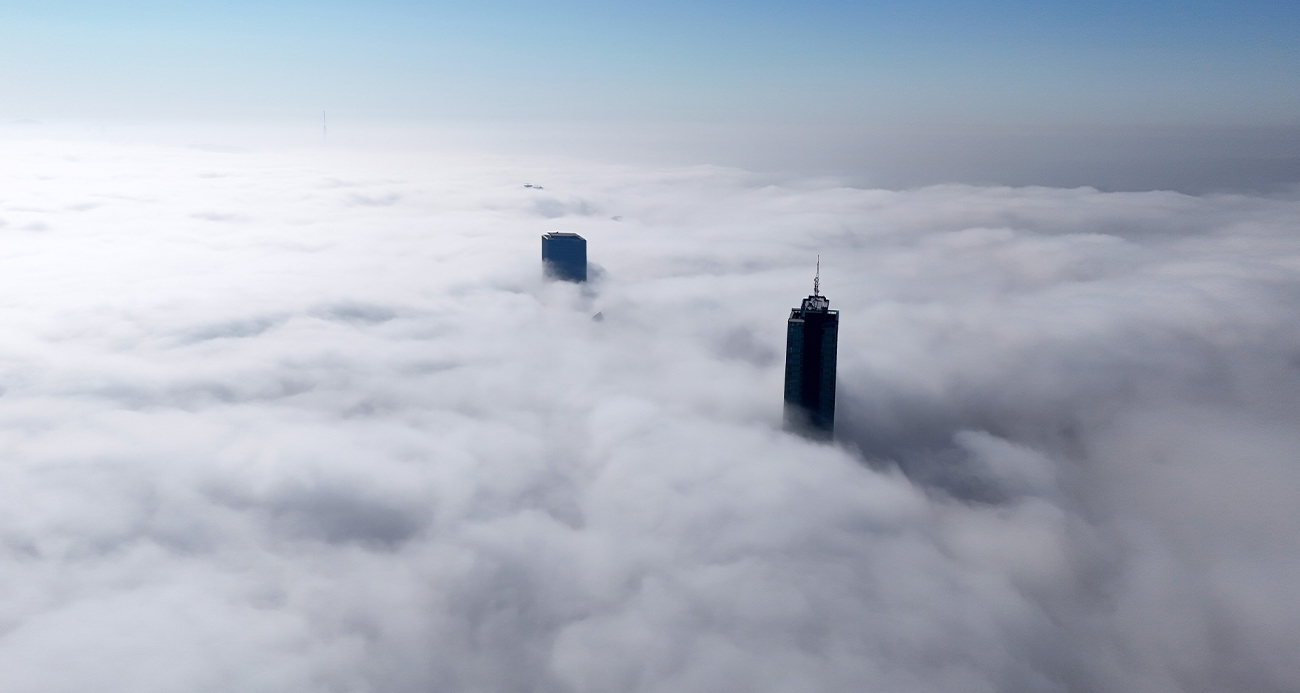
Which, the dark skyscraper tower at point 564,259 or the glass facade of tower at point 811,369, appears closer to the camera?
the glass facade of tower at point 811,369

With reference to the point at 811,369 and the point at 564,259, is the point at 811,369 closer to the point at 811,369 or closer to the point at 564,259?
the point at 811,369

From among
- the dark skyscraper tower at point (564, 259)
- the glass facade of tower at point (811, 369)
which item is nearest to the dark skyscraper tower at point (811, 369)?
the glass facade of tower at point (811, 369)

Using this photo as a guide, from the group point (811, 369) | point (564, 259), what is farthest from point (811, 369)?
point (564, 259)

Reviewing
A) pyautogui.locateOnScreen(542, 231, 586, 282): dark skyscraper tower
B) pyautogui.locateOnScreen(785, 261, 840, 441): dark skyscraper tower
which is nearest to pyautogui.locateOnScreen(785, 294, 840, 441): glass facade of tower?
pyautogui.locateOnScreen(785, 261, 840, 441): dark skyscraper tower

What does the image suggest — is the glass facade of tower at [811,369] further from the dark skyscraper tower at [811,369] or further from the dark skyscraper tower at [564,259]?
the dark skyscraper tower at [564,259]

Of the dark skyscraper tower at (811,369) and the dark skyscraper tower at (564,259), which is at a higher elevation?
the dark skyscraper tower at (564,259)
